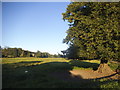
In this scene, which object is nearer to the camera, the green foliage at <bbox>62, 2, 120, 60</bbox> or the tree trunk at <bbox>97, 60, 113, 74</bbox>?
the green foliage at <bbox>62, 2, 120, 60</bbox>

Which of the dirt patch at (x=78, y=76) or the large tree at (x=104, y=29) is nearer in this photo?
the large tree at (x=104, y=29)

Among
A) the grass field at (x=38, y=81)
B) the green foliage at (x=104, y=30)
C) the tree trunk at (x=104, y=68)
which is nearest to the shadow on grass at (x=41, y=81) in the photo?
the grass field at (x=38, y=81)

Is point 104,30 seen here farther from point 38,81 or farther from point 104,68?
point 38,81

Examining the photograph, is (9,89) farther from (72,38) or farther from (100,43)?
(72,38)

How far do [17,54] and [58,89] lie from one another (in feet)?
402

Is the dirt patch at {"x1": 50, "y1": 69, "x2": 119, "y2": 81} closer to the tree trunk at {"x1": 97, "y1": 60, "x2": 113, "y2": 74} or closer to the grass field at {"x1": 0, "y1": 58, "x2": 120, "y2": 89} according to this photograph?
the grass field at {"x1": 0, "y1": 58, "x2": 120, "y2": 89}

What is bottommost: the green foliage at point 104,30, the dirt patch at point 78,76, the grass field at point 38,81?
the dirt patch at point 78,76

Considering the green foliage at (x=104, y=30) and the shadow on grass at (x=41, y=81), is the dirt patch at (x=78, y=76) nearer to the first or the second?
the shadow on grass at (x=41, y=81)

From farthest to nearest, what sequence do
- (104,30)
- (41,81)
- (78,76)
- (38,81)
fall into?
1. (78,76)
2. (104,30)
3. (41,81)
4. (38,81)

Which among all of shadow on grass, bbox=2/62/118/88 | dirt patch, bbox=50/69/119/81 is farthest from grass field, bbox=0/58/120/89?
dirt patch, bbox=50/69/119/81

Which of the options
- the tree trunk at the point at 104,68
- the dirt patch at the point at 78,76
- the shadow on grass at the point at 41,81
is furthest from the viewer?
the tree trunk at the point at 104,68

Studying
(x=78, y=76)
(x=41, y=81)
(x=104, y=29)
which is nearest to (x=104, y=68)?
(x=78, y=76)

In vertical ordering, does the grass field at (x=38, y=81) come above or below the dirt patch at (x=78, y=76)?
above

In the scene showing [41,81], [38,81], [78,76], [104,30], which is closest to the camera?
[38,81]
